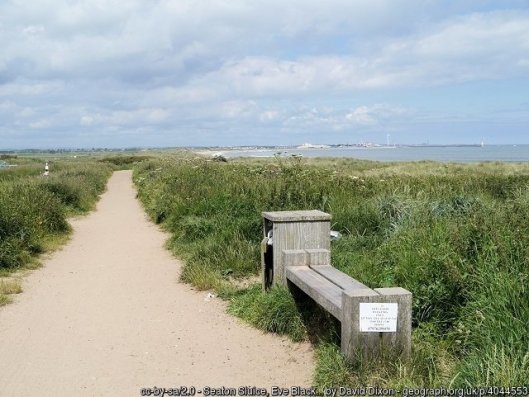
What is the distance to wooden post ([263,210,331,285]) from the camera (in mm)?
5926

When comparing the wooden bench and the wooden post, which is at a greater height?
the wooden post

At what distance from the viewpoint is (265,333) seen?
538 centimetres

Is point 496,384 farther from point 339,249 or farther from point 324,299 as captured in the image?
point 339,249

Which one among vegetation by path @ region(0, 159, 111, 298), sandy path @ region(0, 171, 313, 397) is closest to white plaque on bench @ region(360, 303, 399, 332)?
sandy path @ region(0, 171, 313, 397)

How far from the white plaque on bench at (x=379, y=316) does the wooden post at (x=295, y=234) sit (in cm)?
203

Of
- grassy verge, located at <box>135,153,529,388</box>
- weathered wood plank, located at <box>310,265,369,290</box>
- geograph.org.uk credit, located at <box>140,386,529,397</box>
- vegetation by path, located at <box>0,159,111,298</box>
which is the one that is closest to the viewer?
geograph.org.uk credit, located at <box>140,386,529,397</box>

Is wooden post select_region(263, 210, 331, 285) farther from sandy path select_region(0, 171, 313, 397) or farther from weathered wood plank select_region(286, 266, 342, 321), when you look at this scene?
sandy path select_region(0, 171, 313, 397)

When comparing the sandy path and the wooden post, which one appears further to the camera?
the wooden post

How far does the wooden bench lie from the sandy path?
0.60m

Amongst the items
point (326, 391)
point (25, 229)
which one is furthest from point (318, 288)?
point (25, 229)

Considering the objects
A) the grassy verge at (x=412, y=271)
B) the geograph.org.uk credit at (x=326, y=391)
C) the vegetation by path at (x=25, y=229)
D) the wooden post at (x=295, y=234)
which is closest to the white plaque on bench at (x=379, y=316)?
the grassy verge at (x=412, y=271)

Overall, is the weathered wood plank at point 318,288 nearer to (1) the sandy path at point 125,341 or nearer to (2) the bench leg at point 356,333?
(2) the bench leg at point 356,333

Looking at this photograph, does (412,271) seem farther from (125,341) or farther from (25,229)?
(25,229)

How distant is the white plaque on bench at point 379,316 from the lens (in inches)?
151
